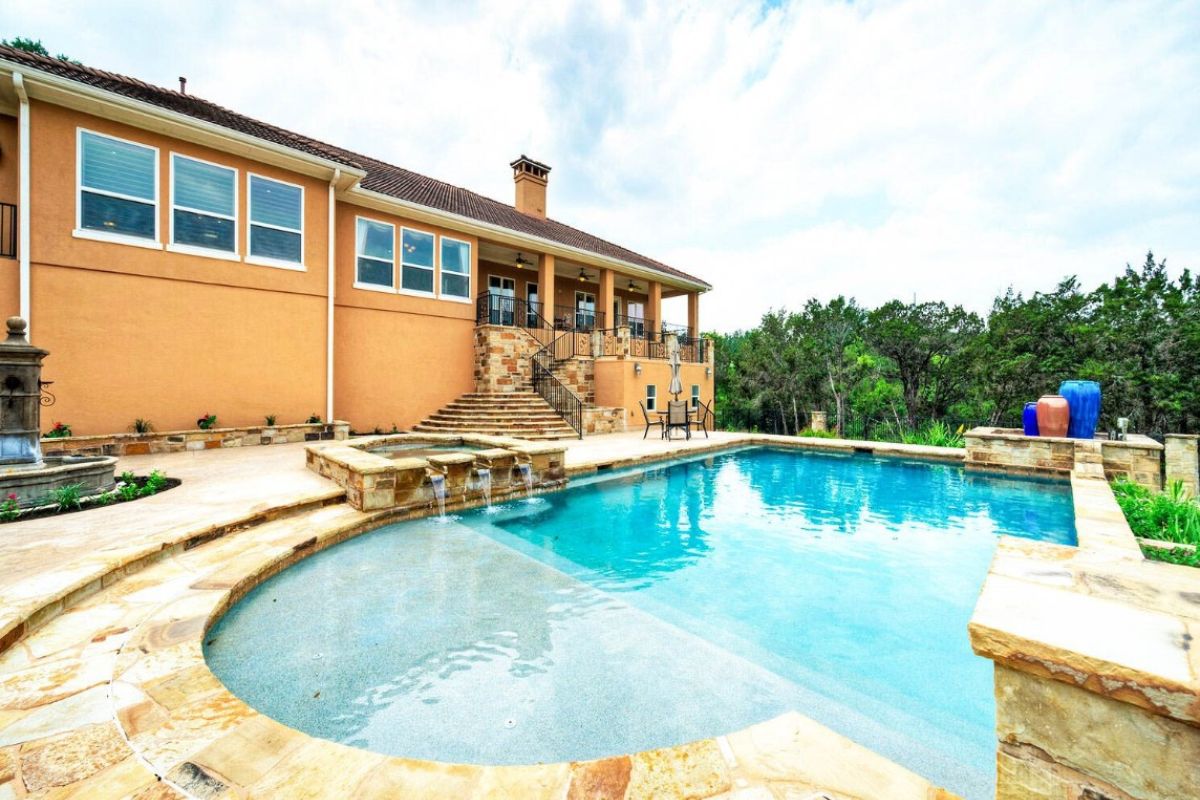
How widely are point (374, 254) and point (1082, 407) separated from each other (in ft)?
45.8

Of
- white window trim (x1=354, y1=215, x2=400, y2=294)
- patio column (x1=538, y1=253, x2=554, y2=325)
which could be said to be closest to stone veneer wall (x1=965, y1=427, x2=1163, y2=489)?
patio column (x1=538, y1=253, x2=554, y2=325)

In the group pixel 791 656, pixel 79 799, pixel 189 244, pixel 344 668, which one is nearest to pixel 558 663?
pixel 344 668

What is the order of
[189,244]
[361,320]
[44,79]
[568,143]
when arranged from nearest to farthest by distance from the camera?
[44,79] < [189,244] < [361,320] < [568,143]

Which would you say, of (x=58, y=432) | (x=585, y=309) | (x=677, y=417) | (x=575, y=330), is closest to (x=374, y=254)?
(x=575, y=330)

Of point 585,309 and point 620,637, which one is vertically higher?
point 585,309

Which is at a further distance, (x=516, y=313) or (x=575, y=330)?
(x=516, y=313)

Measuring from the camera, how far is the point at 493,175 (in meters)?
20.3

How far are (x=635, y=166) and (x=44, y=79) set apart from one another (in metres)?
15.5

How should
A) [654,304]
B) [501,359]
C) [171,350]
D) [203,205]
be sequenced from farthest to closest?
[654,304] → [501,359] → [203,205] → [171,350]

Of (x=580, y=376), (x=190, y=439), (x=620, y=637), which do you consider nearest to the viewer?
(x=620, y=637)

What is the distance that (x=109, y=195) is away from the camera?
732cm

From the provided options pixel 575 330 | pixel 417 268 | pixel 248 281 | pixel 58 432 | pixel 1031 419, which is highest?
pixel 417 268

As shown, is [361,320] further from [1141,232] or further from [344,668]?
[1141,232]

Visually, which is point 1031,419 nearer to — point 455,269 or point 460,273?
point 460,273
